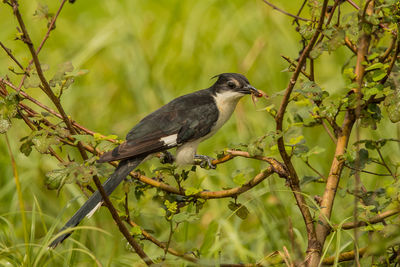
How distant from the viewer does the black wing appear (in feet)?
10.4

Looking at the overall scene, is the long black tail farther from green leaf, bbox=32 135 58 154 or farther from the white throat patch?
the white throat patch

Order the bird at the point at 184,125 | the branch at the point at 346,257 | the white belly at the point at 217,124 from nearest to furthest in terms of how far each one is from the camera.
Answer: the branch at the point at 346,257 → the bird at the point at 184,125 → the white belly at the point at 217,124

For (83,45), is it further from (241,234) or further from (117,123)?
(241,234)

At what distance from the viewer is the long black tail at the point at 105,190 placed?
259cm

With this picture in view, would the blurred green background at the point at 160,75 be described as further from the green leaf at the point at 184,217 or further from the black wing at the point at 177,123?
the green leaf at the point at 184,217

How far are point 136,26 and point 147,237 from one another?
3380 mm

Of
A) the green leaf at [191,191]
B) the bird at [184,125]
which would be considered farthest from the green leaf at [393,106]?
the bird at [184,125]

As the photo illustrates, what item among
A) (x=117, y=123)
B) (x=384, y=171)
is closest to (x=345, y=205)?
(x=384, y=171)

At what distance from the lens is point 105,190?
2.83m

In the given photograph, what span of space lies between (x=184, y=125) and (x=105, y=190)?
728mm

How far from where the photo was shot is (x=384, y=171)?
411 centimetres

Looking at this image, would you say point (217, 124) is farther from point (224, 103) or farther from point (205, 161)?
point (205, 161)

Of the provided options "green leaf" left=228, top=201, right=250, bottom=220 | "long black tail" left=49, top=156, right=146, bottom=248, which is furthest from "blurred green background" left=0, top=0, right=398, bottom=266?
"green leaf" left=228, top=201, right=250, bottom=220

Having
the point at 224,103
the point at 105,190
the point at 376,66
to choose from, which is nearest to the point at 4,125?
the point at 105,190
